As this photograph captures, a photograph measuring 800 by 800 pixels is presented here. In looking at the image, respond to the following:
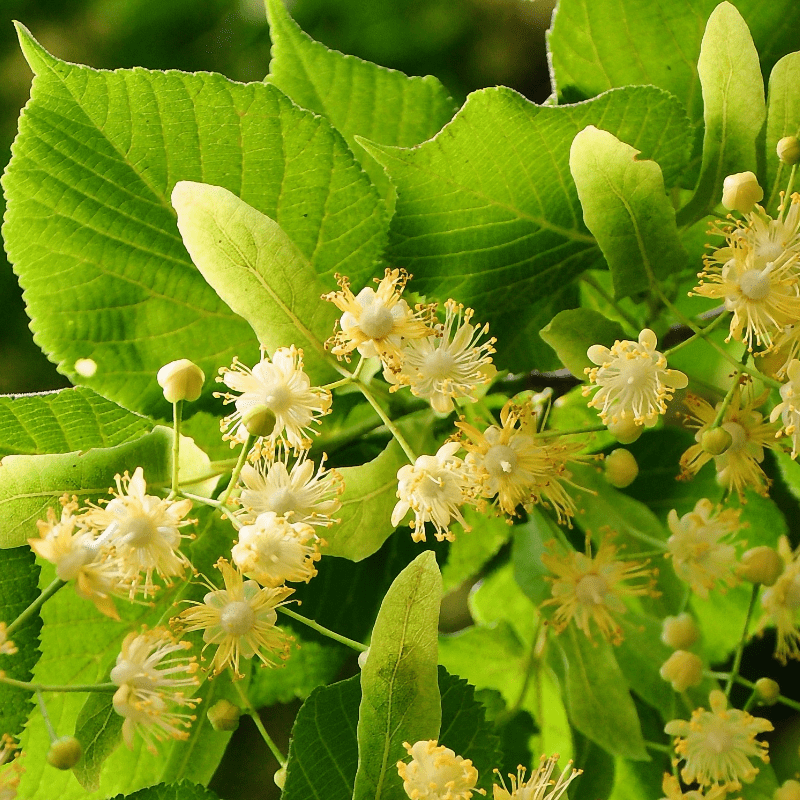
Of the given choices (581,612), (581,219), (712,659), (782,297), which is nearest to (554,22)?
(581,219)

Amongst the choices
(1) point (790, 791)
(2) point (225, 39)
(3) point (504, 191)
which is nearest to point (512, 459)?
(3) point (504, 191)

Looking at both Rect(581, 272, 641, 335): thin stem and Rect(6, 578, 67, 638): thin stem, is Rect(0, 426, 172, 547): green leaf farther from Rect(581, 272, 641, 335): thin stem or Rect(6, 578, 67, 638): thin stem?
Rect(581, 272, 641, 335): thin stem

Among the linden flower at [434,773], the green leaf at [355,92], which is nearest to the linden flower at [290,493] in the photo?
the linden flower at [434,773]

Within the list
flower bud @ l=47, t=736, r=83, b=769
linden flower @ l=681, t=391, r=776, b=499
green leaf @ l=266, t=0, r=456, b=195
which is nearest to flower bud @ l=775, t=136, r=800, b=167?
linden flower @ l=681, t=391, r=776, b=499

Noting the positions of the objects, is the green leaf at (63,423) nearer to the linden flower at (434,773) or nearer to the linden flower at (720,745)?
the linden flower at (434,773)

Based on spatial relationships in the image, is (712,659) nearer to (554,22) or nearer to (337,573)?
(337,573)

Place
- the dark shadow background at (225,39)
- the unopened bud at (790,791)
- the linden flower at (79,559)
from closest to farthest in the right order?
the linden flower at (79,559), the unopened bud at (790,791), the dark shadow background at (225,39)
